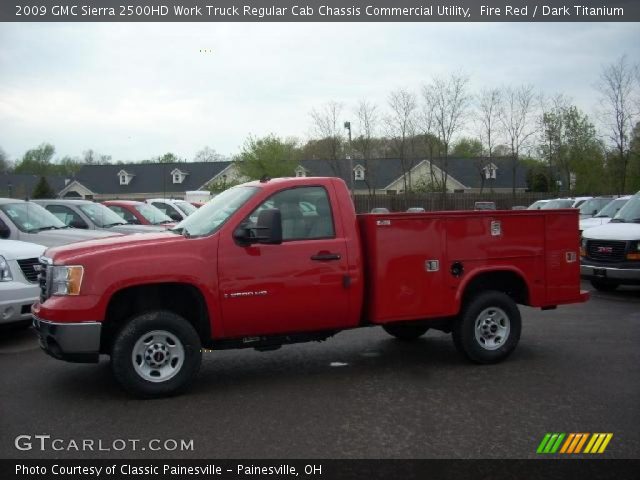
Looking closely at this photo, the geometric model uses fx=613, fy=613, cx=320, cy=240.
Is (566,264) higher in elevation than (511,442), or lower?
higher

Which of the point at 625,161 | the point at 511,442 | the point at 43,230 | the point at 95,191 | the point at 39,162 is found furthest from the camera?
the point at 39,162

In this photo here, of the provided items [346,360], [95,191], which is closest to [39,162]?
[95,191]

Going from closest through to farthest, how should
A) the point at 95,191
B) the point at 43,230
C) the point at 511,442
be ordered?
the point at 511,442
the point at 43,230
the point at 95,191

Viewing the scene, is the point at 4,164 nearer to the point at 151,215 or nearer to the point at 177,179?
the point at 177,179

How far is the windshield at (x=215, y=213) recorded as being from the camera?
612cm

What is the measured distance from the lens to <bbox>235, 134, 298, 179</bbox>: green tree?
52.1m

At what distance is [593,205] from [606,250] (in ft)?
26.7

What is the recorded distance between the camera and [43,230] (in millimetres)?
11227

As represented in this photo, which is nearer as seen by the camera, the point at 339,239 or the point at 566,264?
the point at 339,239

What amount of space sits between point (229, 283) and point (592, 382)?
12.3 feet

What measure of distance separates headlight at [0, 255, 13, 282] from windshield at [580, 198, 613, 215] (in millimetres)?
16475

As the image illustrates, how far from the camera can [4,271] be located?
7926 millimetres

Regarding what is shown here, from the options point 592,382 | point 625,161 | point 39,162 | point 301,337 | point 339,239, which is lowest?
point 592,382
